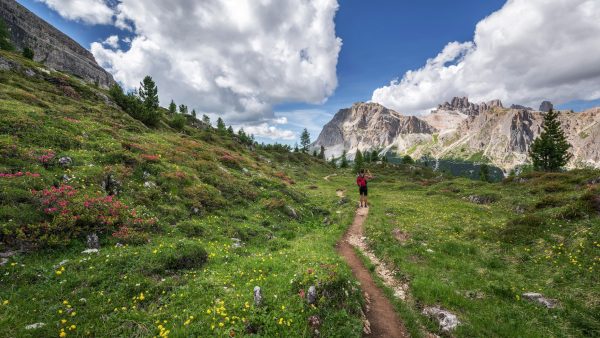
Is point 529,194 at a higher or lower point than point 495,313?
higher

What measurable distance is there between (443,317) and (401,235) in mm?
10500

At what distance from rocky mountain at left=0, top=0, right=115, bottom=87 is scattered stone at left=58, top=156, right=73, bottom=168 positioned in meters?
165

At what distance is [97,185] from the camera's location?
18.4m

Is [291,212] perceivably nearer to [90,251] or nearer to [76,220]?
[90,251]

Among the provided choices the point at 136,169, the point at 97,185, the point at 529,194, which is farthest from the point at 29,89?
the point at 529,194

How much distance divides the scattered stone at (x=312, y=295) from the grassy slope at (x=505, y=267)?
15.6ft

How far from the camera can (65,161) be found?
1950cm

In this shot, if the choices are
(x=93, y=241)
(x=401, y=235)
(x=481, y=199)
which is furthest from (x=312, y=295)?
(x=481, y=199)

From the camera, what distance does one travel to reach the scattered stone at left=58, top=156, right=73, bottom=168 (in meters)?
19.1

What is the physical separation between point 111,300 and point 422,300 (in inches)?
515

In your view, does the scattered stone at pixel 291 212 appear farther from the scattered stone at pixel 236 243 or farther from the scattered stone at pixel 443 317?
the scattered stone at pixel 443 317

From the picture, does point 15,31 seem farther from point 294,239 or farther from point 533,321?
point 533,321

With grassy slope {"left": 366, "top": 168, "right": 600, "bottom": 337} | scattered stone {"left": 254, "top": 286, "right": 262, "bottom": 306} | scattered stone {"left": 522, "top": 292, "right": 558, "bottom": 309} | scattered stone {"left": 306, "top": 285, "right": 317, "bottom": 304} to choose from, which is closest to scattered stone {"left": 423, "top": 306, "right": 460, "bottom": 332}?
grassy slope {"left": 366, "top": 168, "right": 600, "bottom": 337}

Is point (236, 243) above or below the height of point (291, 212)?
below
